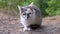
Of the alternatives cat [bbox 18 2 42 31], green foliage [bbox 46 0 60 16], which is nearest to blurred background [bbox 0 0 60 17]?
green foliage [bbox 46 0 60 16]

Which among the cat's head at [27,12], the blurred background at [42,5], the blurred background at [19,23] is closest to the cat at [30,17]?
the cat's head at [27,12]

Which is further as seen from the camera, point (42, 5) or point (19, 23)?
point (42, 5)

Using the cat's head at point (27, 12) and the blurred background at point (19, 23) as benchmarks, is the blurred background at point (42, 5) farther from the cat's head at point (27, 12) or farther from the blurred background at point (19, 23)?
the cat's head at point (27, 12)

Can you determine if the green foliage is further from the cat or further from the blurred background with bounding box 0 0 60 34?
the cat

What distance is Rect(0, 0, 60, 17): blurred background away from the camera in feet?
20.8

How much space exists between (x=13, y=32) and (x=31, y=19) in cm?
70

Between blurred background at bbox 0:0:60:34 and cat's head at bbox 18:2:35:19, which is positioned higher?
cat's head at bbox 18:2:35:19

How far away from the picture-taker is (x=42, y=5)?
24.3 feet

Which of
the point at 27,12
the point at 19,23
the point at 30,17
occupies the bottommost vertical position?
the point at 19,23

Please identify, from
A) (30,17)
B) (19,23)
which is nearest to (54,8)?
(19,23)

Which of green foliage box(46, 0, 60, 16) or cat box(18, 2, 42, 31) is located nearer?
cat box(18, 2, 42, 31)

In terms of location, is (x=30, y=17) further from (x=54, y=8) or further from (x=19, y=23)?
(x=54, y=8)

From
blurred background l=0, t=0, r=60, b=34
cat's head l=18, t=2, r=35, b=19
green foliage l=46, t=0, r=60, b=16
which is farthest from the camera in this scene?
green foliage l=46, t=0, r=60, b=16

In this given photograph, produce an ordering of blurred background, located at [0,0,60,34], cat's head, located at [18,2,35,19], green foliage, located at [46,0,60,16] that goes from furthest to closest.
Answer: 1. green foliage, located at [46,0,60,16]
2. blurred background, located at [0,0,60,34]
3. cat's head, located at [18,2,35,19]
